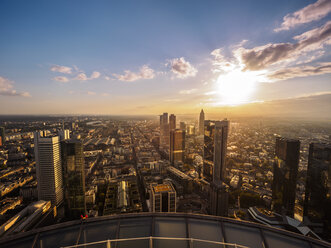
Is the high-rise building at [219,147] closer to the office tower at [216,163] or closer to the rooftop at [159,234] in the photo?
the office tower at [216,163]

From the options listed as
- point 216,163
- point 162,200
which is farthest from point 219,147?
point 162,200

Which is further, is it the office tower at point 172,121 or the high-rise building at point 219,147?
the office tower at point 172,121

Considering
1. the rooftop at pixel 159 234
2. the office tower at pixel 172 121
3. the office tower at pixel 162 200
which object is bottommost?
the office tower at pixel 162 200

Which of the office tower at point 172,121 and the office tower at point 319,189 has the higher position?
the office tower at point 172,121

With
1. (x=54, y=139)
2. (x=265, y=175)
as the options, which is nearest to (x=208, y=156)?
(x=265, y=175)

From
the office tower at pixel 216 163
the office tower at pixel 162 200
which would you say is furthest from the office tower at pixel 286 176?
the office tower at pixel 162 200

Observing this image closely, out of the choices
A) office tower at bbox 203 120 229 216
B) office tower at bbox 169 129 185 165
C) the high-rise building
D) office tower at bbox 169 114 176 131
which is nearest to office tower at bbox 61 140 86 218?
office tower at bbox 203 120 229 216
